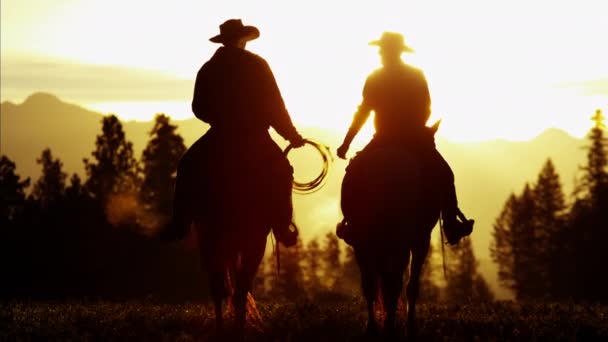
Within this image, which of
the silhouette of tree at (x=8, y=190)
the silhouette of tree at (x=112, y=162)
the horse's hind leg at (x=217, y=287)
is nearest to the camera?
the horse's hind leg at (x=217, y=287)

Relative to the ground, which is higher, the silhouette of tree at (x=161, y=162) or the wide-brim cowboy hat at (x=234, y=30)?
the silhouette of tree at (x=161, y=162)

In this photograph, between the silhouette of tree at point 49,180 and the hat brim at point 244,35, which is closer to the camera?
the hat brim at point 244,35

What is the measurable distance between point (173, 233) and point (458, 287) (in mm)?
106514

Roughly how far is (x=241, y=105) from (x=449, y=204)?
347cm

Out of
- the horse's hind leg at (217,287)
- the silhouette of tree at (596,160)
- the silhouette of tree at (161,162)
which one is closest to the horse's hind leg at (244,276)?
the horse's hind leg at (217,287)

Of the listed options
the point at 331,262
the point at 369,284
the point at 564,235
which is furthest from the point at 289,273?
the point at 369,284

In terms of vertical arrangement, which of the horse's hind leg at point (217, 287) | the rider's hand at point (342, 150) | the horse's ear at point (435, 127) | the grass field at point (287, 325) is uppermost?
the horse's ear at point (435, 127)

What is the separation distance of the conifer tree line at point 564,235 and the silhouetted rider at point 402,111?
39.4m

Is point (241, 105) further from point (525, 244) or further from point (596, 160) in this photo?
point (525, 244)

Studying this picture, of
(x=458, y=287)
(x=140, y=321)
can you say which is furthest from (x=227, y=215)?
(x=458, y=287)

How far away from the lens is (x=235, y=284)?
11312mm

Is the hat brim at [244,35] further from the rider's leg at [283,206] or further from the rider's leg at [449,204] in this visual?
the rider's leg at [449,204]

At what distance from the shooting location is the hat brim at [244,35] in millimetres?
11289

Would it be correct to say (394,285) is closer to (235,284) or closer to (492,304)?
(235,284)
